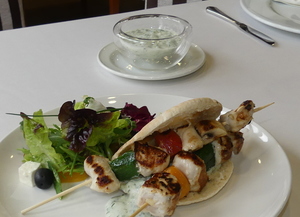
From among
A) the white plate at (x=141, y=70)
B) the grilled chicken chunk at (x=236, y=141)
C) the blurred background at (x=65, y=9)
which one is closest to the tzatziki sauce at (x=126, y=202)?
the grilled chicken chunk at (x=236, y=141)

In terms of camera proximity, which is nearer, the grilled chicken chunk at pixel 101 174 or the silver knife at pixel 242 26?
the grilled chicken chunk at pixel 101 174

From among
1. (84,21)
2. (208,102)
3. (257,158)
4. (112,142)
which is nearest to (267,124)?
(257,158)

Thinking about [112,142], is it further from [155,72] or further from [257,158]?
[155,72]

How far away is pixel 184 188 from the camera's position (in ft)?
3.70

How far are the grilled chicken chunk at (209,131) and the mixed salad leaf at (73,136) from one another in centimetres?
24

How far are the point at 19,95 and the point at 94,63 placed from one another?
0.41 m

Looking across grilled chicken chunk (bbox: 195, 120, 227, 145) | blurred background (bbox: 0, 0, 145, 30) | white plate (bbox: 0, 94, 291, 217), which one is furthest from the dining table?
blurred background (bbox: 0, 0, 145, 30)

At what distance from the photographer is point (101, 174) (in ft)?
3.74

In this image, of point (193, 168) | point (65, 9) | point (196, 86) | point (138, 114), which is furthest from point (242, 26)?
point (65, 9)

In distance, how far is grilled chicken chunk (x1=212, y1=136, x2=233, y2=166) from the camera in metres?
1.24

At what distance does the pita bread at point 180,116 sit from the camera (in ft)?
3.67

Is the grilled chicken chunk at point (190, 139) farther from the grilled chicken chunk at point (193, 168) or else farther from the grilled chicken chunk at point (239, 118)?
the grilled chicken chunk at point (239, 118)

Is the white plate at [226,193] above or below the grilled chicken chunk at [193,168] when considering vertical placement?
below

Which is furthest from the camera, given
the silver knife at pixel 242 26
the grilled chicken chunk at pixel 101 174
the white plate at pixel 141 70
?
the silver knife at pixel 242 26
